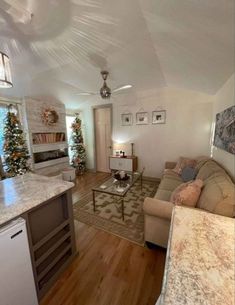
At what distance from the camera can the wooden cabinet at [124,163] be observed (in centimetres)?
441

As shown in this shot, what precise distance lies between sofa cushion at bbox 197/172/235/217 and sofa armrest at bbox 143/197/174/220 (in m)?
0.36

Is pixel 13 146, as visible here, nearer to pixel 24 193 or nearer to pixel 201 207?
pixel 24 193

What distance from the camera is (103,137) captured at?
5.15 meters

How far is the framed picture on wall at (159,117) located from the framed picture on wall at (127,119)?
0.69 m

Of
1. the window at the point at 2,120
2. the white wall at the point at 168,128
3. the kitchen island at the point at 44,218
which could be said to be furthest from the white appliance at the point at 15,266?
the white wall at the point at 168,128

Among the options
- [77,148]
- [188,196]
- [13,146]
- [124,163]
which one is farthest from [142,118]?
[13,146]

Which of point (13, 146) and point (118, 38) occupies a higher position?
point (118, 38)

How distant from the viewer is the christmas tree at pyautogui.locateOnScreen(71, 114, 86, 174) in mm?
5043

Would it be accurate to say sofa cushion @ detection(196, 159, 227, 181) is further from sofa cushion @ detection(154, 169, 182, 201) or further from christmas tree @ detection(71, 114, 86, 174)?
christmas tree @ detection(71, 114, 86, 174)

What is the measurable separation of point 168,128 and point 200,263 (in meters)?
3.72

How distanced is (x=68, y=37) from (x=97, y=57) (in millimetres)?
576

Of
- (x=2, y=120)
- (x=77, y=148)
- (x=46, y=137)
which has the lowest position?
(x=77, y=148)

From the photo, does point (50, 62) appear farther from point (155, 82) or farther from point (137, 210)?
point (137, 210)

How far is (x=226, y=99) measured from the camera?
2480 millimetres
